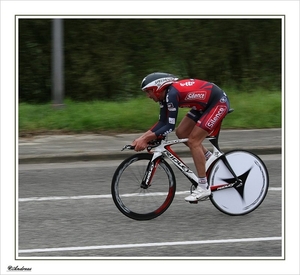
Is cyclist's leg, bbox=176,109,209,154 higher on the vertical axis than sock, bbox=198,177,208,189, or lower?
higher

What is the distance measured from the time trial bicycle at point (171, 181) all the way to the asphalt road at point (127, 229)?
0.14 metres

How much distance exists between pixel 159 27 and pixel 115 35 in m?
1.17

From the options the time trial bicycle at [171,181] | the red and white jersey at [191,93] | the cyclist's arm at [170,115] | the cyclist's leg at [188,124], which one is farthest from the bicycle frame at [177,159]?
the red and white jersey at [191,93]

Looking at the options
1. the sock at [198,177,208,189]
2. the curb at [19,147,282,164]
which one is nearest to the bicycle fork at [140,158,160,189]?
the sock at [198,177,208,189]

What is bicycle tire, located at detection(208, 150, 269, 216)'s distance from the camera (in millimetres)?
7875

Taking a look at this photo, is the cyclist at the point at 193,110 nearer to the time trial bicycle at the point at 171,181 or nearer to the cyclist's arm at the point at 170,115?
the cyclist's arm at the point at 170,115

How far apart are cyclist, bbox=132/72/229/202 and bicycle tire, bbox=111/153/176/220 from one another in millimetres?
252

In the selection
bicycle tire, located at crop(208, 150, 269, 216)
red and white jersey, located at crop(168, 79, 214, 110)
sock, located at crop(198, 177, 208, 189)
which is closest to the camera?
red and white jersey, located at crop(168, 79, 214, 110)

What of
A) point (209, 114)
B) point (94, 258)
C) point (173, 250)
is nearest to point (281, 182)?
point (209, 114)

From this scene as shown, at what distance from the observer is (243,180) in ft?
26.1

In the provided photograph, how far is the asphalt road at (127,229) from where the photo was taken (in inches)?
262

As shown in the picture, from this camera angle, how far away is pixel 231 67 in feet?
59.1

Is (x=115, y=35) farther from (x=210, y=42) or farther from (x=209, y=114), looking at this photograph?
(x=209, y=114)

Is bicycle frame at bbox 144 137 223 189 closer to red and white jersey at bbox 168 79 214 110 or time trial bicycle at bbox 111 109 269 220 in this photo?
time trial bicycle at bbox 111 109 269 220
